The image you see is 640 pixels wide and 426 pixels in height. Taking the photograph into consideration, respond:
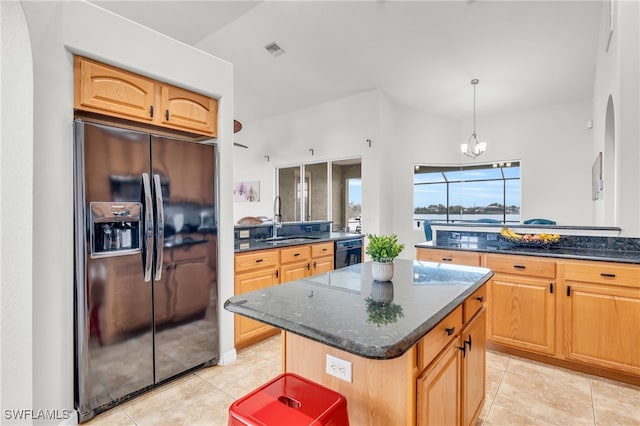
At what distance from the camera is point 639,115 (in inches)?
109

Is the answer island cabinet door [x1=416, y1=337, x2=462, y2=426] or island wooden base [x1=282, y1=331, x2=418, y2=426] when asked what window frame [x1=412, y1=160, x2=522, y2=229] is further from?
island wooden base [x1=282, y1=331, x2=418, y2=426]

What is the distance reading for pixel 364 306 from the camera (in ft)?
3.90

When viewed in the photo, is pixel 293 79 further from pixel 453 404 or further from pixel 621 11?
pixel 453 404

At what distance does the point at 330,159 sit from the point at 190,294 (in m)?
4.30

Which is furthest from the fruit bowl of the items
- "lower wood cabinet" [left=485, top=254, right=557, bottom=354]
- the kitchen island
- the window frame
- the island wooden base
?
the window frame

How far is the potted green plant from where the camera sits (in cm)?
148

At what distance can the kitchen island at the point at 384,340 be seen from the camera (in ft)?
3.17

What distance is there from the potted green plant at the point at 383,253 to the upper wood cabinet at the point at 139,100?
6.09 feet

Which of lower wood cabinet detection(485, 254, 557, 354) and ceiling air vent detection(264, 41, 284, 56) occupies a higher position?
ceiling air vent detection(264, 41, 284, 56)

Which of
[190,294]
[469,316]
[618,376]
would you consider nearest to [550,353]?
[618,376]

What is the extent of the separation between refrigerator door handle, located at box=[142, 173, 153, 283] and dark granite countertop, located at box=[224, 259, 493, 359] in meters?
1.18

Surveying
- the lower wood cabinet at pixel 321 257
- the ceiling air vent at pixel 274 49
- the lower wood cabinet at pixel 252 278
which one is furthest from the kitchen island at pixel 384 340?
the ceiling air vent at pixel 274 49

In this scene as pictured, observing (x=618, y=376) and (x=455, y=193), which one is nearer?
(x=618, y=376)
